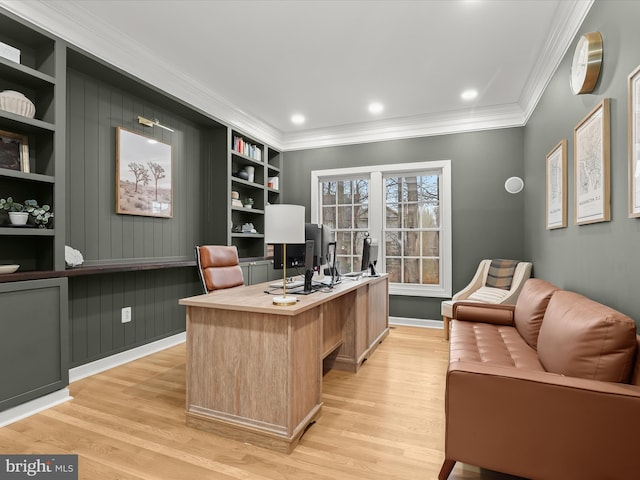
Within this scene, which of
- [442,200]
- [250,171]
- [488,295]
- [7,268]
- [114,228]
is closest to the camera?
[7,268]

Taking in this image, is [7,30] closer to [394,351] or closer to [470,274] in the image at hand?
[394,351]

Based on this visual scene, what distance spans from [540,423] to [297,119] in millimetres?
4364

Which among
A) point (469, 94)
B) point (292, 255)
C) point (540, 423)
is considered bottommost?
point (540, 423)

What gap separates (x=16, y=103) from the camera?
2281mm

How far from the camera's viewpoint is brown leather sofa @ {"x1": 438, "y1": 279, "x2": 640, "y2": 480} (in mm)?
1280

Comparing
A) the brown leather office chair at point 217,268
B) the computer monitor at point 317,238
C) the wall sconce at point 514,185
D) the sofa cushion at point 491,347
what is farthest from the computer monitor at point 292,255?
the wall sconce at point 514,185

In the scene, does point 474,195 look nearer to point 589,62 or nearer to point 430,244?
point 430,244

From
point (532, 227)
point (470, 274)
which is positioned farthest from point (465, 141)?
point (470, 274)

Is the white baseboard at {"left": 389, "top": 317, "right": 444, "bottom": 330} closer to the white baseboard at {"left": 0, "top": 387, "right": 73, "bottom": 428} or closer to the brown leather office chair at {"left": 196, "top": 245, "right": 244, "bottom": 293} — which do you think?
the brown leather office chair at {"left": 196, "top": 245, "right": 244, "bottom": 293}

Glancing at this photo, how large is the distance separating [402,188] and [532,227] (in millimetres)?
1741

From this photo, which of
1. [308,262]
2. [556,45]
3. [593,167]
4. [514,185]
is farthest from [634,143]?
[514,185]

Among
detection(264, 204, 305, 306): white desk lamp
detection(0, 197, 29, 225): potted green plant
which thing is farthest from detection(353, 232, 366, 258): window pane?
detection(0, 197, 29, 225): potted green plant

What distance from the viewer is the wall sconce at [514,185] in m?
4.21

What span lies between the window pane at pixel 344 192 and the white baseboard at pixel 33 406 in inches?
156
